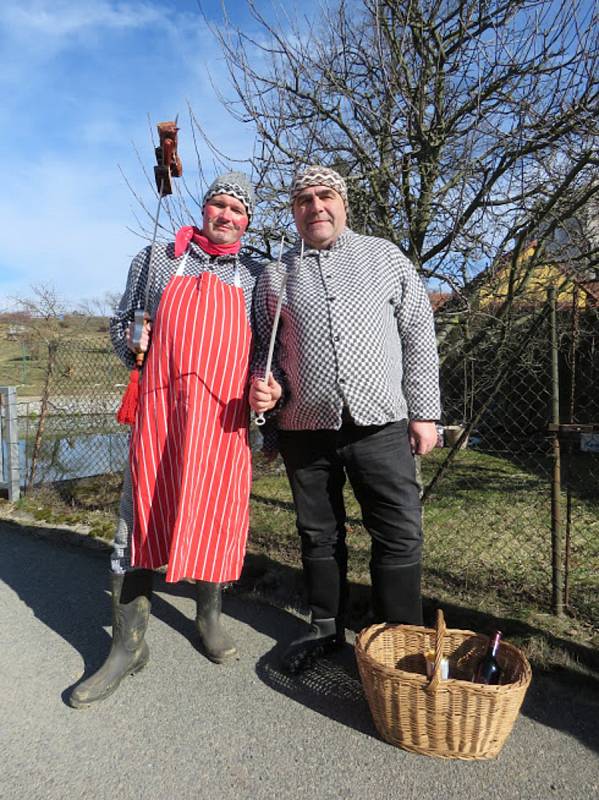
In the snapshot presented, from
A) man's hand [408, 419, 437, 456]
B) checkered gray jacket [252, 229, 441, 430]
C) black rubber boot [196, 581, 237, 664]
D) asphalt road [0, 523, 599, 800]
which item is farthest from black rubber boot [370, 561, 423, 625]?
black rubber boot [196, 581, 237, 664]

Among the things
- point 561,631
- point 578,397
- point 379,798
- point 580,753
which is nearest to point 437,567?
point 561,631

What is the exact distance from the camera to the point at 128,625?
264 centimetres

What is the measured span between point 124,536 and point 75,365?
12.0 ft

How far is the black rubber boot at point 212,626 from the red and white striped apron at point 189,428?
281 millimetres

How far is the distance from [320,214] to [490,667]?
179 centimetres

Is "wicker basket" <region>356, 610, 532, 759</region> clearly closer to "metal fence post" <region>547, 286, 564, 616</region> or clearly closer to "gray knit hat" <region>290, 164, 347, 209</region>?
"metal fence post" <region>547, 286, 564, 616</region>

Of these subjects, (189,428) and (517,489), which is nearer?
(189,428)

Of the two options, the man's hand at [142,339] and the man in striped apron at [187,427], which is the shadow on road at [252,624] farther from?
the man's hand at [142,339]

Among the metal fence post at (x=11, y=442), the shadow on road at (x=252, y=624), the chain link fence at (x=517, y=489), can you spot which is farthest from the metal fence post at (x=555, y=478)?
the metal fence post at (x=11, y=442)

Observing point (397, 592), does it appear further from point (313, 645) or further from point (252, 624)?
point (252, 624)

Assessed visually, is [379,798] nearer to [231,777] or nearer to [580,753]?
[231,777]

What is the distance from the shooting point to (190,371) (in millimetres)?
2516

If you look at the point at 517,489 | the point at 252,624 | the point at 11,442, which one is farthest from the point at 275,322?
the point at 517,489

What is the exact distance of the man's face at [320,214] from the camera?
8.25 ft
